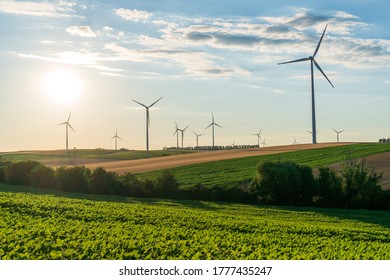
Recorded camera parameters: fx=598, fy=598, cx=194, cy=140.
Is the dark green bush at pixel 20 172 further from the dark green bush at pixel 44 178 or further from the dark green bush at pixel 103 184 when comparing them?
the dark green bush at pixel 103 184

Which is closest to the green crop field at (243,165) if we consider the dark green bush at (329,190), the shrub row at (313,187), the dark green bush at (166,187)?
the dark green bush at (166,187)

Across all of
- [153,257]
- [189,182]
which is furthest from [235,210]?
[153,257]

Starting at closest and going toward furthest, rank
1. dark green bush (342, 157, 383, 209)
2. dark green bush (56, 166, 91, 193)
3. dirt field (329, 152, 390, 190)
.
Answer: dark green bush (342, 157, 383, 209) < dark green bush (56, 166, 91, 193) < dirt field (329, 152, 390, 190)

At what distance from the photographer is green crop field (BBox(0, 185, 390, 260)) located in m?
25.7

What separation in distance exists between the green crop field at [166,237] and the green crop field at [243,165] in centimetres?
3314

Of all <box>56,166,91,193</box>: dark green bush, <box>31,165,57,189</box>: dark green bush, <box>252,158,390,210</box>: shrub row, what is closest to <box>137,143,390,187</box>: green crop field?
<box>252,158,390,210</box>: shrub row

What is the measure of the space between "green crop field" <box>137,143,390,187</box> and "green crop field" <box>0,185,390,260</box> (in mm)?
33139

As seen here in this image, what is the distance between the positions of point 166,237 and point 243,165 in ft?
255

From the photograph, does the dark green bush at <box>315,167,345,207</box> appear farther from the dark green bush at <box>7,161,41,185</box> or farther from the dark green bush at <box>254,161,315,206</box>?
the dark green bush at <box>7,161,41,185</box>

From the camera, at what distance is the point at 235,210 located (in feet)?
214

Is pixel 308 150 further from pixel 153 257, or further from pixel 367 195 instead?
pixel 153 257

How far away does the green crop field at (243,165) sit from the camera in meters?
95.1

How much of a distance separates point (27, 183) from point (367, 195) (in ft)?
167

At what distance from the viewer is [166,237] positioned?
108ft
